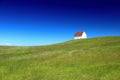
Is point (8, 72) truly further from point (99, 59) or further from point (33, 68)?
point (99, 59)

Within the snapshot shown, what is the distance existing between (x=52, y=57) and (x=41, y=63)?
18.1 ft

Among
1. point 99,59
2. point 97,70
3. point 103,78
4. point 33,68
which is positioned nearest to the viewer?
point 103,78

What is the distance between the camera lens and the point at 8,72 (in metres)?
39.0

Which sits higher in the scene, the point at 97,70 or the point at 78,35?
the point at 78,35

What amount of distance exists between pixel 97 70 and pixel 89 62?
7062mm

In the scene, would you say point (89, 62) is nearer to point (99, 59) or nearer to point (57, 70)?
point (99, 59)

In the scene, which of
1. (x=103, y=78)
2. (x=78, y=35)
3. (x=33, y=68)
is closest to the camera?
(x=103, y=78)

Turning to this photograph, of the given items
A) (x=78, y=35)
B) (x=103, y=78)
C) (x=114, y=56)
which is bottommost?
(x=103, y=78)

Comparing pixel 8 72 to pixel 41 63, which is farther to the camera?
pixel 41 63

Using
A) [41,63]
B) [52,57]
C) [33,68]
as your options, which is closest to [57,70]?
[33,68]

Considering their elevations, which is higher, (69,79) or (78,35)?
(78,35)

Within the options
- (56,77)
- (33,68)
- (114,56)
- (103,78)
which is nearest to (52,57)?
(33,68)

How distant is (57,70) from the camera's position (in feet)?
126

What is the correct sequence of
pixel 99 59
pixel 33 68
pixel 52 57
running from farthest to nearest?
1. pixel 52 57
2. pixel 99 59
3. pixel 33 68
